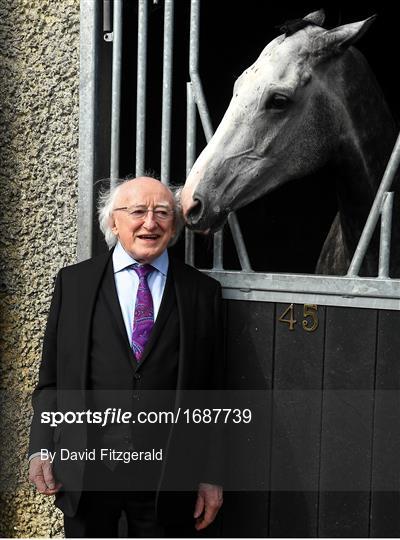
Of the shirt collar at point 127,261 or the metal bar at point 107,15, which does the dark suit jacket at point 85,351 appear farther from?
the metal bar at point 107,15

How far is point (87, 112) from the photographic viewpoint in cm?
270

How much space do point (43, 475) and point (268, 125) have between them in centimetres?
131

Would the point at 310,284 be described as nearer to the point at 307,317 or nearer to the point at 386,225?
the point at 307,317

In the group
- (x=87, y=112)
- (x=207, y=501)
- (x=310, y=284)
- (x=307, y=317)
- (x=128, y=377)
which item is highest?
(x=87, y=112)

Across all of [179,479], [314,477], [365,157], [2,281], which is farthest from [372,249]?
[2,281]

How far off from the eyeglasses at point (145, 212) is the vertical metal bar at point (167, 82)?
0.32 metres

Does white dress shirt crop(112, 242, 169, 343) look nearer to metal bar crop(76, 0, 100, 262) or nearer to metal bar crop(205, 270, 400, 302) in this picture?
metal bar crop(205, 270, 400, 302)

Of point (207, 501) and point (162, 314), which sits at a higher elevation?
point (162, 314)

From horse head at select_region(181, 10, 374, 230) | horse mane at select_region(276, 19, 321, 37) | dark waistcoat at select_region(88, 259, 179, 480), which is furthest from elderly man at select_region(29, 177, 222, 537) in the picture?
horse mane at select_region(276, 19, 321, 37)

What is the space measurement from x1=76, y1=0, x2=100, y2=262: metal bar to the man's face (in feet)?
1.49

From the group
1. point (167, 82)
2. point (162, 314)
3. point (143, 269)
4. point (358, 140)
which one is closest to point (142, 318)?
point (162, 314)

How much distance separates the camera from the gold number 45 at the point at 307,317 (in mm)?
2428

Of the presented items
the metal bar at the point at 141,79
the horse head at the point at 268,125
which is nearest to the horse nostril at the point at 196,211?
the horse head at the point at 268,125

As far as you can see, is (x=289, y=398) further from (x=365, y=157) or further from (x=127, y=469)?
(x=365, y=157)
